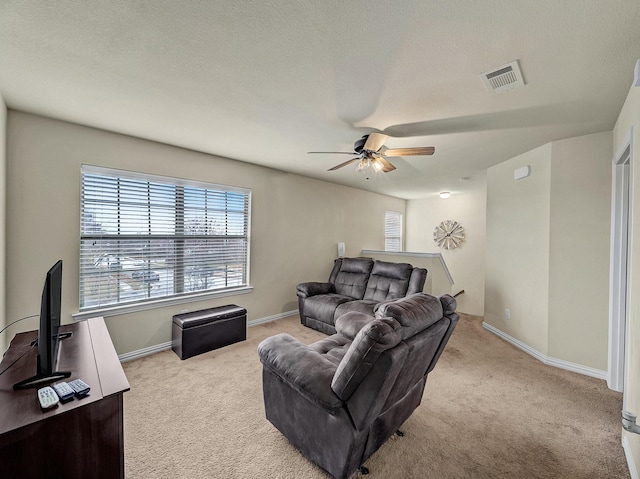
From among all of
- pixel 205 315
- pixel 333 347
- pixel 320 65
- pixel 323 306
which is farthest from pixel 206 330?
pixel 320 65

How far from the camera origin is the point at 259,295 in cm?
421

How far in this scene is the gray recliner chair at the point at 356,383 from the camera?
1309 millimetres

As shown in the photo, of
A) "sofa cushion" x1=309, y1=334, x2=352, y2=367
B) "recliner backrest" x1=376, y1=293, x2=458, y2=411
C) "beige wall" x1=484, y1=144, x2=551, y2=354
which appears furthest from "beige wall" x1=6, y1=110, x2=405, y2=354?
"recliner backrest" x1=376, y1=293, x2=458, y2=411

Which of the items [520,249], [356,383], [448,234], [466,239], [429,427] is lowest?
[429,427]

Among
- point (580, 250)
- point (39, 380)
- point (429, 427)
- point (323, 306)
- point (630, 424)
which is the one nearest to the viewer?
point (630, 424)

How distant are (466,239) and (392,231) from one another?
1739 millimetres

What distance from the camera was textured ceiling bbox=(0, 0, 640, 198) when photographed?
1299 mm

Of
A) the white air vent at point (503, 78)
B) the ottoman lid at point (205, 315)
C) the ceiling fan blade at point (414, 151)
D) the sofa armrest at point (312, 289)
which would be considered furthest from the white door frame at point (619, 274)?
the ottoman lid at point (205, 315)

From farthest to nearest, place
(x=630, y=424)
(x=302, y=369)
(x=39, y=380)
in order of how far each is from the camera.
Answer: (x=302, y=369) < (x=39, y=380) < (x=630, y=424)

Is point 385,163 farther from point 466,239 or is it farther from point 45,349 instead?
point 466,239

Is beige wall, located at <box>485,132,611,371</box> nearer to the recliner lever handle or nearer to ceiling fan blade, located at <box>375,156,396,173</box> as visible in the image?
ceiling fan blade, located at <box>375,156,396,173</box>

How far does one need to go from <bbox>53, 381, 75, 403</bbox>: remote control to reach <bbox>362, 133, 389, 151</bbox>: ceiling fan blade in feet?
8.37

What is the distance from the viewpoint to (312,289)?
421cm

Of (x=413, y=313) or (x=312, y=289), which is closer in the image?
(x=413, y=313)
